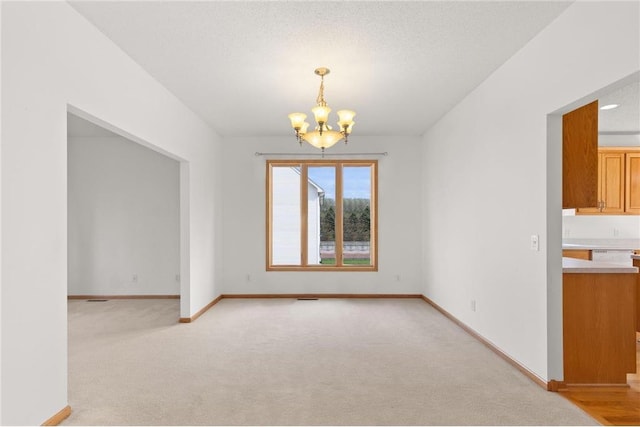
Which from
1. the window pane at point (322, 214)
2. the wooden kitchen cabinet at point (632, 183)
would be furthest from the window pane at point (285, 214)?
the wooden kitchen cabinet at point (632, 183)

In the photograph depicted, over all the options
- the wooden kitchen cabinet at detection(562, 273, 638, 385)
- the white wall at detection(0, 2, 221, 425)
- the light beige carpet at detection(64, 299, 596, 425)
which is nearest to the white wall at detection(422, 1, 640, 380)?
the wooden kitchen cabinet at detection(562, 273, 638, 385)

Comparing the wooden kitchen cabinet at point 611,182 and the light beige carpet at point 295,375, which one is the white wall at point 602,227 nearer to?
the wooden kitchen cabinet at point 611,182

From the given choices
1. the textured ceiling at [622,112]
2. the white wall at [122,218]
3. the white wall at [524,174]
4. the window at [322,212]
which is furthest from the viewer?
the window at [322,212]

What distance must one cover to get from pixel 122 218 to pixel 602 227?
8.03 meters

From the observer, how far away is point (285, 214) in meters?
6.36

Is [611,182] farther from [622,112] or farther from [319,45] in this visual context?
[319,45]

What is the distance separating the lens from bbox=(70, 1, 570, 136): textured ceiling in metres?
2.43

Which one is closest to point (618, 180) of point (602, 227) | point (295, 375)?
point (602, 227)

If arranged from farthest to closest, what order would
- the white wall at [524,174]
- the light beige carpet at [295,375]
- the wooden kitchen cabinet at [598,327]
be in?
the wooden kitchen cabinet at [598,327] → the light beige carpet at [295,375] → the white wall at [524,174]

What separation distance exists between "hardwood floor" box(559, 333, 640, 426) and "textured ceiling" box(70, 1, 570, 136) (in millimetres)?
2718

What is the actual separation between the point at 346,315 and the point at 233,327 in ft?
5.03

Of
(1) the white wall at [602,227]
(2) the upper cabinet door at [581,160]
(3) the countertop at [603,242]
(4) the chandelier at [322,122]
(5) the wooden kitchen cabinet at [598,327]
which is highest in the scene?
(4) the chandelier at [322,122]

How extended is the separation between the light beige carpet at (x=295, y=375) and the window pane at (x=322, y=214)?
1607mm

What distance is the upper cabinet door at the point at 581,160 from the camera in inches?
112
